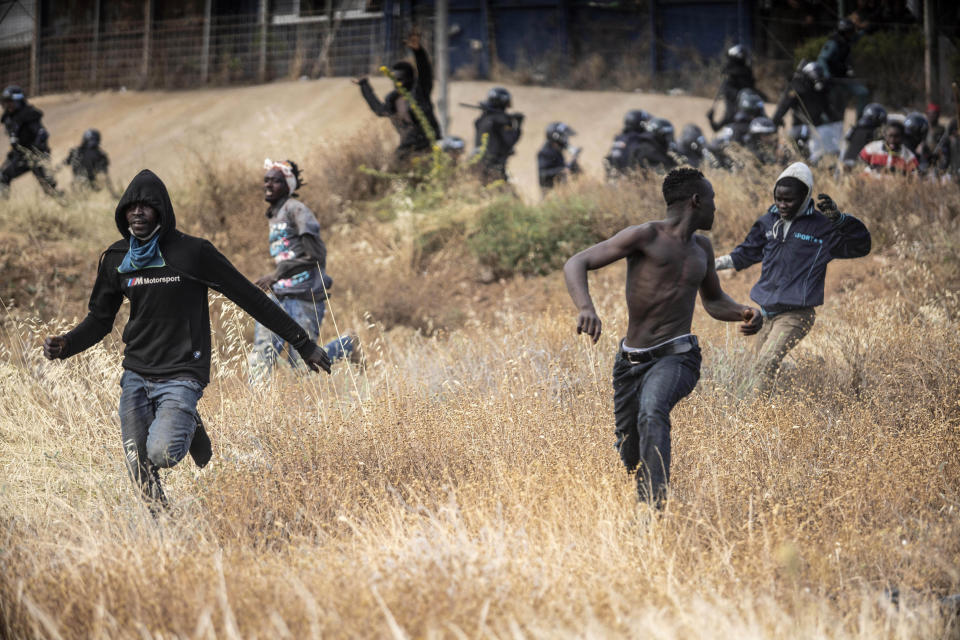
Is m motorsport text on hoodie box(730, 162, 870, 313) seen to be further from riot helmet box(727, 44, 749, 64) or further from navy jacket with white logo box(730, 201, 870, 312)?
riot helmet box(727, 44, 749, 64)

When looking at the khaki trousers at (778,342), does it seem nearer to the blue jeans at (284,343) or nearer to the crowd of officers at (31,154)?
the blue jeans at (284,343)

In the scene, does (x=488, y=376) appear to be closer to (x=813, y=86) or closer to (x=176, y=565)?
(x=176, y=565)

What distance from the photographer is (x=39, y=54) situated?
2638 centimetres

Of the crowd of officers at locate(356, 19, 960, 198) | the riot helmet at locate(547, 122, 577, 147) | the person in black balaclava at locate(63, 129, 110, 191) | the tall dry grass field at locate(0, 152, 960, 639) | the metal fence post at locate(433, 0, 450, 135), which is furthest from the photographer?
the person in black balaclava at locate(63, 129, 110, 191)

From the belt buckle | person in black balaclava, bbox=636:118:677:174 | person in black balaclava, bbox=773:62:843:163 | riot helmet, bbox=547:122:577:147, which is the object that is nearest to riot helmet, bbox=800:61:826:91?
person in black balaclava, bbox=773:62:843:163

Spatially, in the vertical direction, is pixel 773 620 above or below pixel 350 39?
below

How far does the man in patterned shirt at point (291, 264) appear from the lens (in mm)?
7047

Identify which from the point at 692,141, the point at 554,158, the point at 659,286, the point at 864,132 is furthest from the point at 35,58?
the point at 659,286

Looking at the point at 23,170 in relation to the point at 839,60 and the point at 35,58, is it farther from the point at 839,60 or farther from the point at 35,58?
the point at 35,58

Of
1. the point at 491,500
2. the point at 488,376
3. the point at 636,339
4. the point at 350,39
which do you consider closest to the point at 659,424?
the point at 636,339

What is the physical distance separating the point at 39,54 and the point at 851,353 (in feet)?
81.4

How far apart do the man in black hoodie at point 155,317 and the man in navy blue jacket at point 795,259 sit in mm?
3141

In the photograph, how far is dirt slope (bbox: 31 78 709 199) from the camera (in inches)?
758

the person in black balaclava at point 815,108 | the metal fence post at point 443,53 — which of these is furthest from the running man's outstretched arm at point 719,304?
the metal fence post at point 443,53
